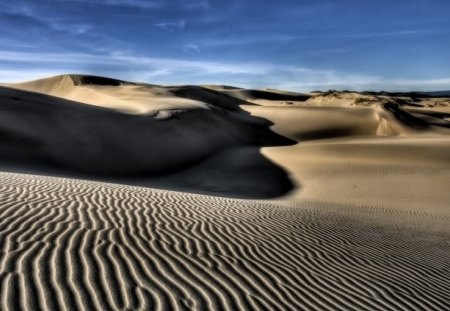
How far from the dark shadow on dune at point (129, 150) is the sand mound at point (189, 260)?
7.56 metres

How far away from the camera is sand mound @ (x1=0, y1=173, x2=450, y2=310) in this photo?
14.3ft

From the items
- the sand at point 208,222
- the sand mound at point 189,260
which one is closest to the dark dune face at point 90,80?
the sand at point 208,222

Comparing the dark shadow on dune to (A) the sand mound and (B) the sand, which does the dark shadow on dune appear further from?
(A) the sand mound

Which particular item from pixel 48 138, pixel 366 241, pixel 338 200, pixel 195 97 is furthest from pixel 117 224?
pixel 195 97

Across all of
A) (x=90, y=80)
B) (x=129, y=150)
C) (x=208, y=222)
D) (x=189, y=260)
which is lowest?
(x=129, y=150)

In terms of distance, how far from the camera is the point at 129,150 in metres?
22.1

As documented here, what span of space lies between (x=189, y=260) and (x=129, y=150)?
17168 millimetres

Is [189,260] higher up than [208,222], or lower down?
higher up

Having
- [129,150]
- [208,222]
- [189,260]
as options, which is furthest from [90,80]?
[189,260]

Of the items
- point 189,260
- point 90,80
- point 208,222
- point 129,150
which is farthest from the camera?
point 90,80

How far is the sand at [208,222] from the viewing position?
15.4 feet

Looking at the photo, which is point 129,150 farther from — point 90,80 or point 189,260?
point 90,80

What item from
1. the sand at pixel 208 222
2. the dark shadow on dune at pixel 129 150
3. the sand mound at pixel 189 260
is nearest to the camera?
the sand mound at pixel 189 260

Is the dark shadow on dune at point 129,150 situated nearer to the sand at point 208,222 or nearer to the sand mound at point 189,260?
the sand at point 208,222
